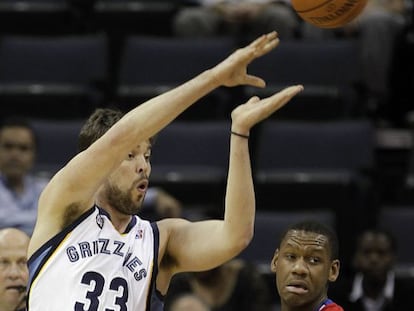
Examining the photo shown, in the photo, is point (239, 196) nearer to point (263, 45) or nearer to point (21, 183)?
point (263, 45)

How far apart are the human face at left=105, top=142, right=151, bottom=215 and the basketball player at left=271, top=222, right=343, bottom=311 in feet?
2.05

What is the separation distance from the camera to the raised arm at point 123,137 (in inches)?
156

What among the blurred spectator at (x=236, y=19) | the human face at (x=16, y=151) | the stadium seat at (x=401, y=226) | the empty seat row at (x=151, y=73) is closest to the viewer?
the human face at (x=16, y=151)

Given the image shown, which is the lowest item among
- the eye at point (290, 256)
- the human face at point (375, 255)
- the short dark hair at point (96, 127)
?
the human face at point (375, 255)

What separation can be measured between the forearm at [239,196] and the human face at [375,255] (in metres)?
A: 3.50

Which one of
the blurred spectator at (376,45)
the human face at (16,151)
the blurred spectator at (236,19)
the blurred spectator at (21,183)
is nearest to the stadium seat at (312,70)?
the blurred spectator at (376,45)

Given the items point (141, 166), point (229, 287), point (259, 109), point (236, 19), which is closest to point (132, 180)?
point (141, 166)

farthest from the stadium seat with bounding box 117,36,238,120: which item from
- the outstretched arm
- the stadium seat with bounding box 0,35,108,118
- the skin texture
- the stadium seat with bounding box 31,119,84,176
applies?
the outstretched arm

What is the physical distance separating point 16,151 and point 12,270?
2.62 metres

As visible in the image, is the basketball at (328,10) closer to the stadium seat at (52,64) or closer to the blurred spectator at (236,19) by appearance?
the stadium seat at (52,64)

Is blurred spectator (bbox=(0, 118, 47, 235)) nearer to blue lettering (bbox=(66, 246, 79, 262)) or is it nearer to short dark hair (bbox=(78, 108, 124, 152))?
short dark hair (bbox=(78, 108, 124, 152))

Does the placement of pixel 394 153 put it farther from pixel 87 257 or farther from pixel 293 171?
pixel 87 257

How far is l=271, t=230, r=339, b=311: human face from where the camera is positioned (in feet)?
14.2

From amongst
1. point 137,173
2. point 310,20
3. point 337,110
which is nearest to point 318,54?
point 337,110
